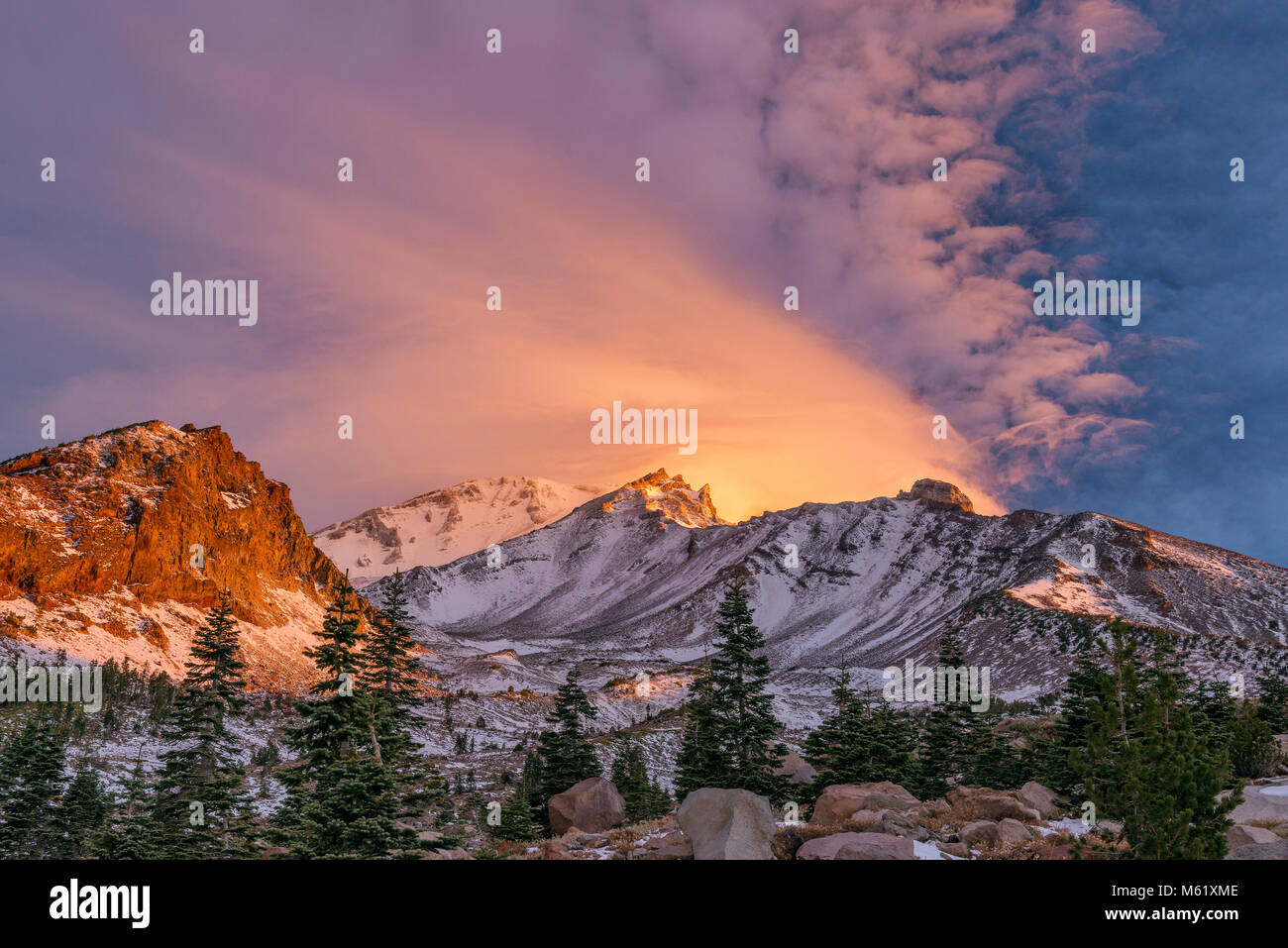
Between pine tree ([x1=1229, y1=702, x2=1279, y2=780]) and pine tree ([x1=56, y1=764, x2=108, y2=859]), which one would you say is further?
pine tree ([x1=56, y1=764, x2=108, y2=859])

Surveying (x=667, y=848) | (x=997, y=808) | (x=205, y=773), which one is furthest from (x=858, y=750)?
(x=205, y=773)

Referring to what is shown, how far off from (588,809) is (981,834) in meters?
20.6

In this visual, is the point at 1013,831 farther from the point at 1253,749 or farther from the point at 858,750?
the point at 1253,749

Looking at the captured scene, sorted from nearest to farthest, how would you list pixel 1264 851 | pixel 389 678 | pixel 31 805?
pixel 1264 851 → pixel 389 678 → pixel 31 805

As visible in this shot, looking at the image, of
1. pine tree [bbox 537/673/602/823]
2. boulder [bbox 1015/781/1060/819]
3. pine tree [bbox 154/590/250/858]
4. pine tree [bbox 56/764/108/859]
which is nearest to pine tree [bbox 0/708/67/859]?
pine tree [bbox 56/764/108/859]

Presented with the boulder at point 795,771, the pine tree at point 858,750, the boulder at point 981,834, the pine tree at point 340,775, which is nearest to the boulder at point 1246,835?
the boulder at point 981,834

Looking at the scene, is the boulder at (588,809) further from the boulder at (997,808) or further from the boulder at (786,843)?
the boulder at (786,843)

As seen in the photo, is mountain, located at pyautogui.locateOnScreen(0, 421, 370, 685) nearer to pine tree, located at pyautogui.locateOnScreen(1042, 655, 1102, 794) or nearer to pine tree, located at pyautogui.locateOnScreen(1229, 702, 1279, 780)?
pine tree, located at pyautogui.locateOnScreen(1042, 655, 1102, 794)

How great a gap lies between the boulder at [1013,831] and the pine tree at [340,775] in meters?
15.4

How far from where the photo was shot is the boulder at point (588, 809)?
35.6 metres

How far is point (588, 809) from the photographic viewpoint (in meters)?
35.9

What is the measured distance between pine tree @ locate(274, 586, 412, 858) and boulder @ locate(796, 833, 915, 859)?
11.4 meters

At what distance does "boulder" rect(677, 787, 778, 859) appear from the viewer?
17688mm
